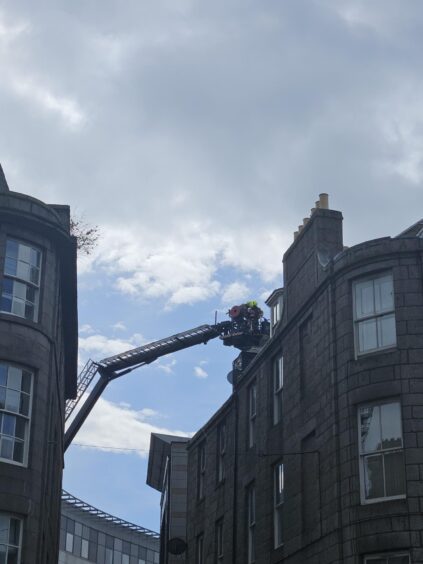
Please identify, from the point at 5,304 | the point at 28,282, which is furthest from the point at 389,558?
the point at 28,282

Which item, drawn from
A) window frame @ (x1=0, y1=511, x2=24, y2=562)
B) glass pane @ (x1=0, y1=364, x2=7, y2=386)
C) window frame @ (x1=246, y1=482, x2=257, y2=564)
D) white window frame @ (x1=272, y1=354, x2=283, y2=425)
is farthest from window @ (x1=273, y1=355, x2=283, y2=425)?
window frame @ (x1=0, y1=511, x2=24, y2=562)

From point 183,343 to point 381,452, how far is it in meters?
31.1

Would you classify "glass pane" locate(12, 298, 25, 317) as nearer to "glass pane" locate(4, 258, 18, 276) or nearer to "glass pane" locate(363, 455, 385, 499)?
"glass pane" locate(4, 258, 18, 276)

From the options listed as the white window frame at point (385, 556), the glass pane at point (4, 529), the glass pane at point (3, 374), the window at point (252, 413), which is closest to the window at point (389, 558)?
the white window frame at point (385, 556)

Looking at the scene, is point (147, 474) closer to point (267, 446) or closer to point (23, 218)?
point (267, 446)

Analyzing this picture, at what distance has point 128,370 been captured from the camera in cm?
5478

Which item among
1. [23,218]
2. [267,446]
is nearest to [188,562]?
[267,446]

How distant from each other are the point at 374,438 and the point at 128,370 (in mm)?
28961

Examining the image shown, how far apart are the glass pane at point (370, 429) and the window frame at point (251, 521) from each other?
939 centimetres

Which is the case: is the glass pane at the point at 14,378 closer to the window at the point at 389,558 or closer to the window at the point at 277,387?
the window at the point at 277,387

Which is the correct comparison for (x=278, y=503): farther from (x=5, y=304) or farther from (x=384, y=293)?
(x=5, y=304)

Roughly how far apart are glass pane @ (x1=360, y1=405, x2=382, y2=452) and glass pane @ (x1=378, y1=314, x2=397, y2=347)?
1.75m

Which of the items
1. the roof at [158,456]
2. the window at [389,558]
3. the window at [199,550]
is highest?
the roof at [158,456]

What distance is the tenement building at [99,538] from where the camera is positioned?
93.4 meters
